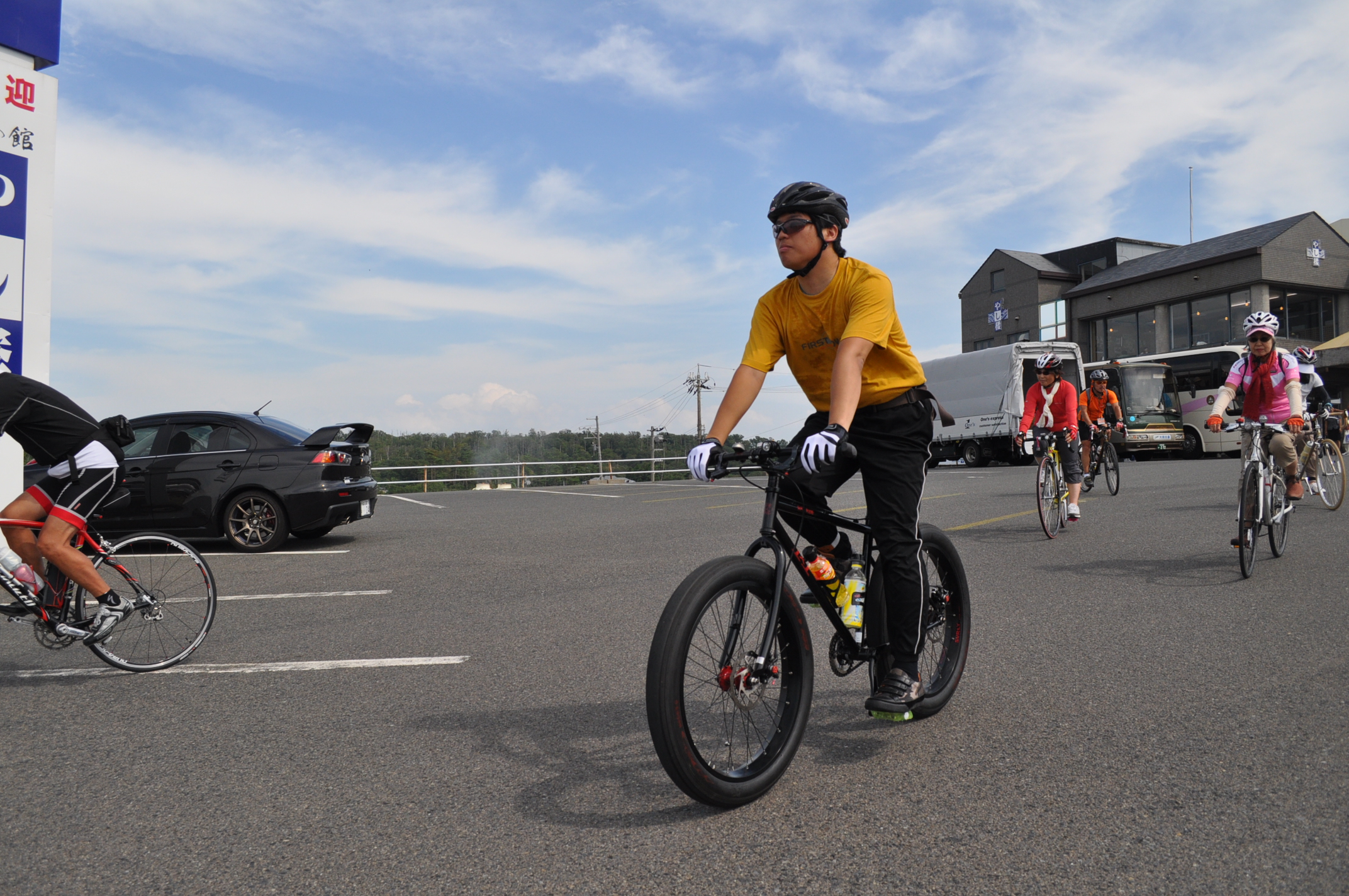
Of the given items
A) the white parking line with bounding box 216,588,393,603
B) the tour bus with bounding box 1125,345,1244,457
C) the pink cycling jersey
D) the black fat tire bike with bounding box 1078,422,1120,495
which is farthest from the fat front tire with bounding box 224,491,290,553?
the tour bus with bounding box 1125,345,1244,457

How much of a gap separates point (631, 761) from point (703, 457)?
1.10 m

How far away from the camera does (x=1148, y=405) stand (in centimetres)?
2712

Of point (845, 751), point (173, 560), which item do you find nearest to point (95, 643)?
point (173, 560)

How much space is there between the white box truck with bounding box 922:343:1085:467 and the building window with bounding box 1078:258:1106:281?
22.4 m

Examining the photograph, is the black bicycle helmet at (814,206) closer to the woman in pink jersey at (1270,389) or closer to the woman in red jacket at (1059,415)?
the woman in pink jersey at (1270,389)

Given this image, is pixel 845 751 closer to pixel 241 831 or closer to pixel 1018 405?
pixel 241 831

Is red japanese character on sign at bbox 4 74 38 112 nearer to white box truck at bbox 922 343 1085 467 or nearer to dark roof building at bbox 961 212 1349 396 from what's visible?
white box truck at bbox 922 343 1085 467

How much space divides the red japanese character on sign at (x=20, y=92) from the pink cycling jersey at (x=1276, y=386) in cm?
1137

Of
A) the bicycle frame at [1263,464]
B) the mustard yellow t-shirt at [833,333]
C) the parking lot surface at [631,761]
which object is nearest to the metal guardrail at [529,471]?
the parking lot surface at [631,761]

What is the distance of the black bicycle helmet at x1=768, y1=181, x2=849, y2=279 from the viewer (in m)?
3.20

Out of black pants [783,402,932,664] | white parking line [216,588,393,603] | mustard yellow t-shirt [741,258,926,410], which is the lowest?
white parking line [216,588,393,603]

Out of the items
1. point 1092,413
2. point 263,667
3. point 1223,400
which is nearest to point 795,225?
point 263,667

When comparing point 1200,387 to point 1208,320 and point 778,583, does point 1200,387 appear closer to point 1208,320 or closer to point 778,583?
point 1208,320

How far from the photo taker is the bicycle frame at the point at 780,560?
112 inches
